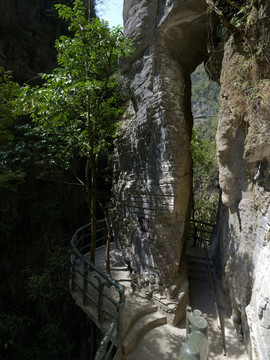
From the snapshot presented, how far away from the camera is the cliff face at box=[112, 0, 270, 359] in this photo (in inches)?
119

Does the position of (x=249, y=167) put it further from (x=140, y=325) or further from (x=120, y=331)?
(x=140, y=325)

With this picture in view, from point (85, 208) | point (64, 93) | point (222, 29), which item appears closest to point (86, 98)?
point (64, 93)

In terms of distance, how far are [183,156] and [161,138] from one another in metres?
0.69

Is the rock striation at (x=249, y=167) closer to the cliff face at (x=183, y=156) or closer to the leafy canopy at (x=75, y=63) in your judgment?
the cliff face at (x=183, y=156)

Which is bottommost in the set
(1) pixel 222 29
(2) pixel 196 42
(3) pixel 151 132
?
(3) pixel 151 132

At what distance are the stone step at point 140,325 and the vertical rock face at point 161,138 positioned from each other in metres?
0.41

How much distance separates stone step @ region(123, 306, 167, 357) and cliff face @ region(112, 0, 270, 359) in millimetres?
492

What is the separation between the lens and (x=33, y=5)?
11641mm

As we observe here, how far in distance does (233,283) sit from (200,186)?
30.7 feet

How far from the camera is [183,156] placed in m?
5.00

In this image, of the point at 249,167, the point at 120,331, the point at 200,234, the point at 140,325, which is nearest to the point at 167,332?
the point at 140,325

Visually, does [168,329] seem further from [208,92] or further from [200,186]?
[208,92]

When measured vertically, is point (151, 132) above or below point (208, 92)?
below

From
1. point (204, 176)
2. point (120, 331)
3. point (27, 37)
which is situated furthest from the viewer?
point (204, 176)
